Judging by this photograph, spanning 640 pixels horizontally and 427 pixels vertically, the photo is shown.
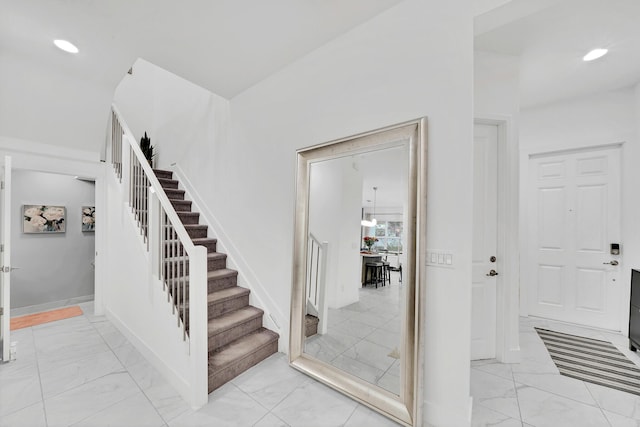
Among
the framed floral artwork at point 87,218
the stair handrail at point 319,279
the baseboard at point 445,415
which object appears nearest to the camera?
the baseboard at point 445,415

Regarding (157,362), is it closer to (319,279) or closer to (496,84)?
(319,279)

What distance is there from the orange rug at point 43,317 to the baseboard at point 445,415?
4.54 m

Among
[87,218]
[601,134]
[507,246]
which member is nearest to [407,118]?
[507,246]

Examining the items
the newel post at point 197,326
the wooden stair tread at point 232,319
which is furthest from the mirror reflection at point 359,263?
the newel post at point 197,326

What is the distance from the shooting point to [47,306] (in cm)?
405

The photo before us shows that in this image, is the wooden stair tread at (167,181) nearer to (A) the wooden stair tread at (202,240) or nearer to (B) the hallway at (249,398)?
(A) the wooden stair tread at (202,240)

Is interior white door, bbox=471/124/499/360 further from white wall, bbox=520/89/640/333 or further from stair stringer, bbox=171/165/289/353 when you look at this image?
stair stringer, bbox=171/165/289/353

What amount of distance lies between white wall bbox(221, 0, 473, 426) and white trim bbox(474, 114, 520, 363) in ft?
3.42

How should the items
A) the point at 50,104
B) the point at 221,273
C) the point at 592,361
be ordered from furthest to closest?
the point at 221,273
the point at 50,104
the point at 592,361

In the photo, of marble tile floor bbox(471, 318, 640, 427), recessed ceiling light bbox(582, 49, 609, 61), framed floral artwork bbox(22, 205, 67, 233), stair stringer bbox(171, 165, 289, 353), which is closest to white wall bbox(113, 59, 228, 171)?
stair stringer bbox(171, 165, 289, 353)

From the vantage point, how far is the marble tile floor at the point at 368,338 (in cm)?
185

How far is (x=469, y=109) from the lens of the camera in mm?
1602

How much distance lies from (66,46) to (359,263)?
3235mm

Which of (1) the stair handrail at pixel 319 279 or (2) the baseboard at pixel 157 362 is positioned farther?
(1) the stair handrail at pixel 319 279
